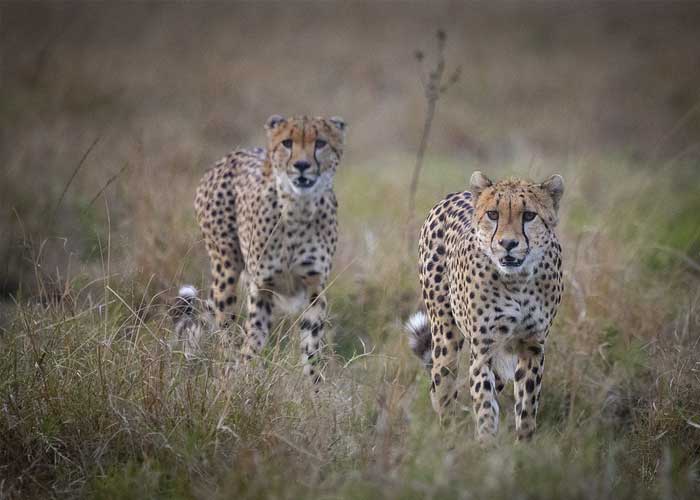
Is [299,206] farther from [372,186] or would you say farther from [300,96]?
[300,96]

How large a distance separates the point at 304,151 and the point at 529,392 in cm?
152

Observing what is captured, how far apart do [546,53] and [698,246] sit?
8684 mm

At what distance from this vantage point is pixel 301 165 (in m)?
3.90

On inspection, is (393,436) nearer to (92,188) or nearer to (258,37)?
(92,188)

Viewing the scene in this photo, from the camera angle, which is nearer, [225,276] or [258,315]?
[258,315]

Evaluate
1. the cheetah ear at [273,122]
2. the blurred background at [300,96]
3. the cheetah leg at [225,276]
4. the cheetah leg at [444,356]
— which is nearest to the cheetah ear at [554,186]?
the cheetah leg at [444,356]

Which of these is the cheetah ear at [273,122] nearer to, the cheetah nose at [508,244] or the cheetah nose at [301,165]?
the cheetah nose at [301,165]

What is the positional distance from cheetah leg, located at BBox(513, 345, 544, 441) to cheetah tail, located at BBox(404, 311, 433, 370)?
62cm

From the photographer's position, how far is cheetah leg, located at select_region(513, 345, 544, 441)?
10.2ft

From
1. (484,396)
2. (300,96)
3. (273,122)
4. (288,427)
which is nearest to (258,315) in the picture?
(273,122)

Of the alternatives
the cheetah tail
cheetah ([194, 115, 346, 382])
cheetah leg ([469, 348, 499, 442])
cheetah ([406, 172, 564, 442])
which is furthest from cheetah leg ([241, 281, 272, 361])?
cheetah leg ([469, 348, 499, 442])

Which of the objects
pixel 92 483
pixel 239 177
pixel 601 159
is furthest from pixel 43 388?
pixel 601 159

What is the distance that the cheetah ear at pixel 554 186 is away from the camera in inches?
121

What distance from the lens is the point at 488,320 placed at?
3068 millimetres
